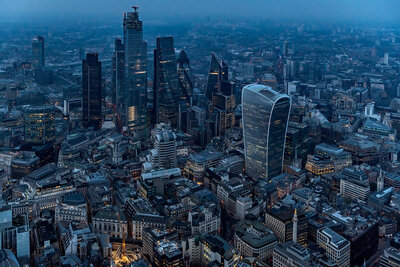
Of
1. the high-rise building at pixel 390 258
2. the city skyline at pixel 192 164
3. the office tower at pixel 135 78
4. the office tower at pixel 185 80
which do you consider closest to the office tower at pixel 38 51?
the city skyline at pixel 192 164

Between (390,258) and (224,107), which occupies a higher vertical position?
(224,107)

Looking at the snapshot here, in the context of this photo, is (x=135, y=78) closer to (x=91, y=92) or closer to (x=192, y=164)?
(x=91, y=92)

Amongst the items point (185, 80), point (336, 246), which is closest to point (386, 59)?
point (185, 80)

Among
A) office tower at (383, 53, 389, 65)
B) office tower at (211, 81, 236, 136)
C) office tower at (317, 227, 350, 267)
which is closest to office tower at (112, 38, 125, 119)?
office tower at (211, 81, 236, 136)

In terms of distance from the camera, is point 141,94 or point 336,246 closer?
point 336,246

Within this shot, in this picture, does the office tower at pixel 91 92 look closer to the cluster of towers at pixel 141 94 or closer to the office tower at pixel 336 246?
the cluster of towers at pixel 141 94

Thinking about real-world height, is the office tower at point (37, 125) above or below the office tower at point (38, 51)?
below
